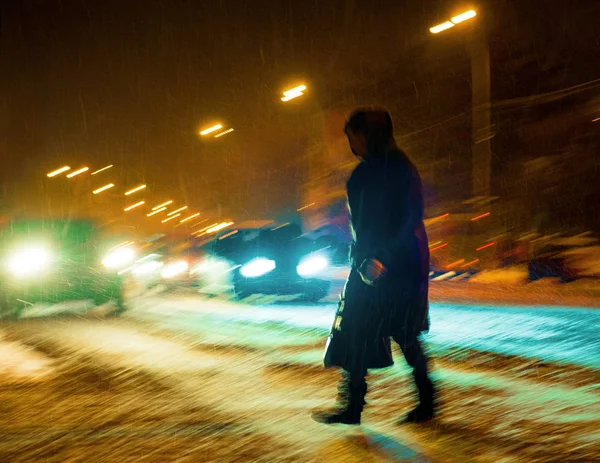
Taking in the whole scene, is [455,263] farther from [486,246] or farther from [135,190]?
[135,190]

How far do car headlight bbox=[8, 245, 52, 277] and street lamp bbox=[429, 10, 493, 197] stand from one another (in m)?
11.5

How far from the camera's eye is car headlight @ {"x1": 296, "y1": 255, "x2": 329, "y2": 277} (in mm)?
11094

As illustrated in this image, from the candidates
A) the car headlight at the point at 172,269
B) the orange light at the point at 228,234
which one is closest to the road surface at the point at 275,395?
the orange light at the point at 228,234

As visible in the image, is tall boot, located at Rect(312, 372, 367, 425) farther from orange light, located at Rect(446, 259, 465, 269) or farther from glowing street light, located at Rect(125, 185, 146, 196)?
glowing street light, located at Rect(125, 185, 146, 196)

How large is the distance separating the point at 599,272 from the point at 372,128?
11049 millimetres

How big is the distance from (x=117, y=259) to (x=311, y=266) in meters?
3.29

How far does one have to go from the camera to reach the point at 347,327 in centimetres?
392

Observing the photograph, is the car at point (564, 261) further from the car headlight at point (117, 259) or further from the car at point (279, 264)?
the car headlight at point (117, 259)

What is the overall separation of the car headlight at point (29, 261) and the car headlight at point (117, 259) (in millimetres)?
943

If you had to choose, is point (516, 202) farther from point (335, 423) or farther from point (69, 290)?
point (335, 423)

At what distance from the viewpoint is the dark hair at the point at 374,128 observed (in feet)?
12.8

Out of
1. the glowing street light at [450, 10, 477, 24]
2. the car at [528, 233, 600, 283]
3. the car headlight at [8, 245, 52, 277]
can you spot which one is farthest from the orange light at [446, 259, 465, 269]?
the car headlight at [8, 245, 52, 277]

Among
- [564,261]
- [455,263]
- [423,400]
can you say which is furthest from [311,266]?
[423,400]

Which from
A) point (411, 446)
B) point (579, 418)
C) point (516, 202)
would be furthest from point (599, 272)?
point (411, 446)
